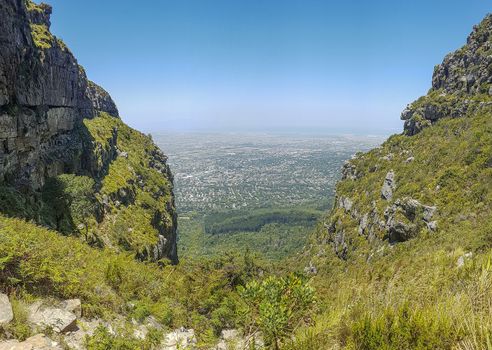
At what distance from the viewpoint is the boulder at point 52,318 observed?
5785 mm

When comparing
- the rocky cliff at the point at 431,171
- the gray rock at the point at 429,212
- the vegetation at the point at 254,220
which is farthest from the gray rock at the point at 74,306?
the vegetation at the point at 254,220

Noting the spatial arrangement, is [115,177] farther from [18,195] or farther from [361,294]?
[361,294]

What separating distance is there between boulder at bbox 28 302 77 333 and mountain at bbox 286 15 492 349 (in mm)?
4450

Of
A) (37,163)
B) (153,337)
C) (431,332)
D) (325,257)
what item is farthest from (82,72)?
(431,332)

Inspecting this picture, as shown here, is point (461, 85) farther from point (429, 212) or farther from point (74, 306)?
point (74, 306)

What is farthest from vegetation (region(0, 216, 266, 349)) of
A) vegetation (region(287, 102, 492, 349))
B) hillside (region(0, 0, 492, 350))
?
vegetation (region(287, 102, 492, 349))

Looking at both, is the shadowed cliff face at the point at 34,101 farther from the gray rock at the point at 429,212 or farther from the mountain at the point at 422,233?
the gray rock at the point at 429,212

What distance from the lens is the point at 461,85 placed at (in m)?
46.5

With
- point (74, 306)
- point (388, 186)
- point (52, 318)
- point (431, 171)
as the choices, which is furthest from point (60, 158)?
point (431, 171)

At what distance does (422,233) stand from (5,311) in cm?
2960

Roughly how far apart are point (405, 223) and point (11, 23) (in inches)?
1449

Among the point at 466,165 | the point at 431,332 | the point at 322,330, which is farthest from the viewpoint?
the point at 466,165

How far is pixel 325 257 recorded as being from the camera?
44906mm

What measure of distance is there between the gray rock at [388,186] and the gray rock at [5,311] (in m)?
38.5
